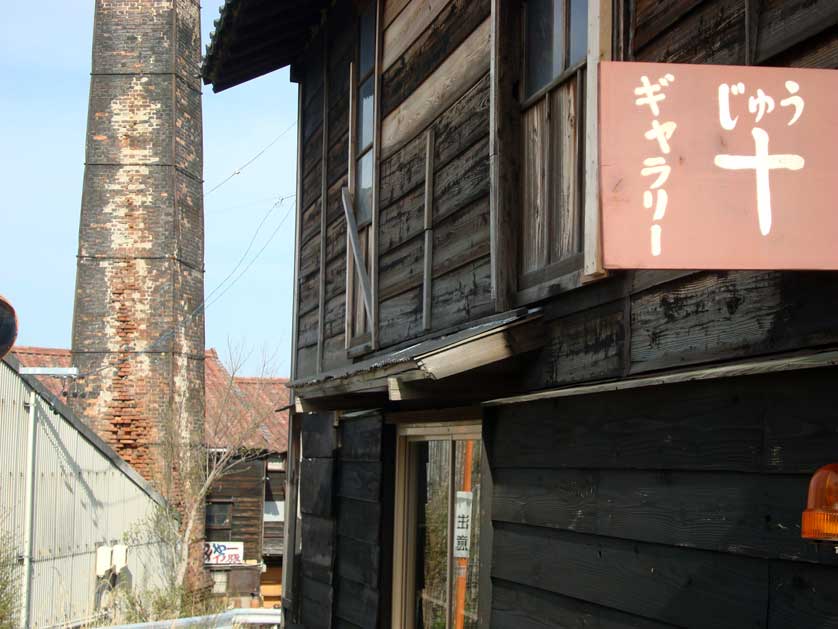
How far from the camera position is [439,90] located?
6.42 metres

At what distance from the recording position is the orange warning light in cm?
245

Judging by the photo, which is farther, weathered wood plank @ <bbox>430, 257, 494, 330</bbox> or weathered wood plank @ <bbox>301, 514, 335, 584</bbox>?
weathered wood plank @ <bbox>301, 514, 335, 584</bbox>

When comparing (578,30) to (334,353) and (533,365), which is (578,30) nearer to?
(533,365)

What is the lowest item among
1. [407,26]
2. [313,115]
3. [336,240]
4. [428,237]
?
[428,237]

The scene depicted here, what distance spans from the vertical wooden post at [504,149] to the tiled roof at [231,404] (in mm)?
24353

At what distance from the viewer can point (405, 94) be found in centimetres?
715

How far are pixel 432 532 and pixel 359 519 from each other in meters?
0.81

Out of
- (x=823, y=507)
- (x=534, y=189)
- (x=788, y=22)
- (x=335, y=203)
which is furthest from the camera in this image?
(x=335, y=203)

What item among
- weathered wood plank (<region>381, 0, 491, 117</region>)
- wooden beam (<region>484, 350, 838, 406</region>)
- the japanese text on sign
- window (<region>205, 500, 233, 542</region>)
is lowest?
the japanese text on sign

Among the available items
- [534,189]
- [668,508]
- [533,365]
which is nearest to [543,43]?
[534,189]

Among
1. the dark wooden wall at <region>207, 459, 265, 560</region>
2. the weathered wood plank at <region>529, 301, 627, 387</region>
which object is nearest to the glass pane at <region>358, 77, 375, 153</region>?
the weathered wood plank at <region>529, 301, 627, 387</region>

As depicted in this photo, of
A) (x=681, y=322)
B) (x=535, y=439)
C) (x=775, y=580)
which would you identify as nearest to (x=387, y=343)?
(x=535, y=439)

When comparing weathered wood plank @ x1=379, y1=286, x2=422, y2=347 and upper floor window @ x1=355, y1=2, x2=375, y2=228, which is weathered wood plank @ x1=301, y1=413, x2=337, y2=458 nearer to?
weathered wood plank @ x1=379, y1=286, x2=422, y2=347

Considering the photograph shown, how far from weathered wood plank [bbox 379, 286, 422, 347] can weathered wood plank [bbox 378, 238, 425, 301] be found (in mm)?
50
